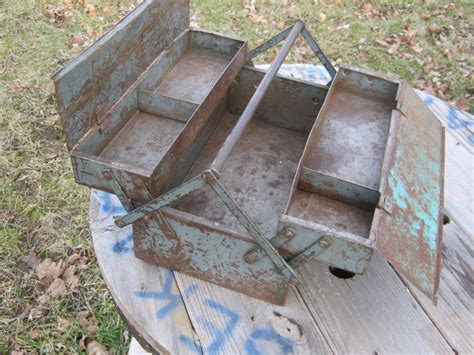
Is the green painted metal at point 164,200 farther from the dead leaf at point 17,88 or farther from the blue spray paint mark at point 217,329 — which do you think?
the dead leaf at point 17,88

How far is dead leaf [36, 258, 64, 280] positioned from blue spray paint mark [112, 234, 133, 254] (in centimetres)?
130

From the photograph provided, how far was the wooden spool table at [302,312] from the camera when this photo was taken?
174 centimetres

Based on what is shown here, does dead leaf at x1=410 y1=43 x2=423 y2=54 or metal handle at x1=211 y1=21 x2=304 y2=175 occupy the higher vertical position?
metal handle at x1=211 y1=21 x2=304 y2=175

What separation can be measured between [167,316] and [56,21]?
15.5 ft

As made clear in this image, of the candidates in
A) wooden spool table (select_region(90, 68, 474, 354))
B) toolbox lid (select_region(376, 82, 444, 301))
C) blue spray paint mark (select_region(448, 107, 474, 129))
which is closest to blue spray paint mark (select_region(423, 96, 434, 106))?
blue spray paint mark (select_region(448, 107, 474, 129))

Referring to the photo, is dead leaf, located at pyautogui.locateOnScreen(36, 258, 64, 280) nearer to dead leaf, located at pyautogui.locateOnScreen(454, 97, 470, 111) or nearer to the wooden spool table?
the wooden spool table

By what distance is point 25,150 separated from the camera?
3881mm

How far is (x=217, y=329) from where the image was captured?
1.77 m

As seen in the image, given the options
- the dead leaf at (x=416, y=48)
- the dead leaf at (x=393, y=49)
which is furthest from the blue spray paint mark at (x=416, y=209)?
the dead leaf at (x=416, y=48)

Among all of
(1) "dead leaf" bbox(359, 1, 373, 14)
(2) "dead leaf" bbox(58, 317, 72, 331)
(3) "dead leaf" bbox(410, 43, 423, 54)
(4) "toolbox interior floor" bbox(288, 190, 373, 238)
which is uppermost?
(4) "toolbox interior floor" bbox(288, 190, 373, 238)

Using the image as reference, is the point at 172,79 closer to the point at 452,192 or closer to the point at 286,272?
the point at 286,272

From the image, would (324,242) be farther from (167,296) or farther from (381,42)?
(381,42)

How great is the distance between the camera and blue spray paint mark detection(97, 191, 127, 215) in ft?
7.12

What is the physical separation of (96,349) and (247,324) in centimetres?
137
